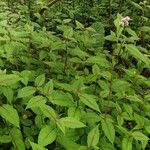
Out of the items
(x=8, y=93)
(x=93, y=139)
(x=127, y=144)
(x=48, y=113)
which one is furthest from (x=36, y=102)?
(x=127, y=144)

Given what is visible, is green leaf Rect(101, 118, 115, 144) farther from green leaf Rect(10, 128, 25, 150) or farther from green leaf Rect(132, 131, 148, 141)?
green leaf Rect(10, 128, 25, 150)

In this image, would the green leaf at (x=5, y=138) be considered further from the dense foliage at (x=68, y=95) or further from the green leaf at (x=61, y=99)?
the green leaf at (x=61, y=99)

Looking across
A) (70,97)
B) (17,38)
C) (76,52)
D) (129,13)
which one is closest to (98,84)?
(76,52)

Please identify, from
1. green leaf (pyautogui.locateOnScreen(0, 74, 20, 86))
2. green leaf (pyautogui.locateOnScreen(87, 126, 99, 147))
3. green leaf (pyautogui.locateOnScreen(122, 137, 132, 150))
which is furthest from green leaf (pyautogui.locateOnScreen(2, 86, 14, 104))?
green leaf (pyautogui.locateOnScreen(122, 137, 132, 150))

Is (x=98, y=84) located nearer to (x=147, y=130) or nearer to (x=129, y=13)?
(x=147, y=130)

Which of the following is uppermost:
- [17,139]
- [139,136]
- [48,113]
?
[48,113]

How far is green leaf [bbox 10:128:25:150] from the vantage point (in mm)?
1869

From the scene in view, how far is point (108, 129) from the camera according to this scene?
1.88 m

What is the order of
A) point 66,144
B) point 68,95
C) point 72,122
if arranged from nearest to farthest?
point 72,122, point 66,144, point 68,95

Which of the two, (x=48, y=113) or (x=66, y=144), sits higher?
(x=48, y=113)

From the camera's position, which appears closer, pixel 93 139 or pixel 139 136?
pixel 93 139

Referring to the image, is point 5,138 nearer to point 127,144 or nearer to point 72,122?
point 72,122

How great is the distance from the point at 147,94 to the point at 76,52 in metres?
0.58

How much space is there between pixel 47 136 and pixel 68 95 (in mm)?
353
